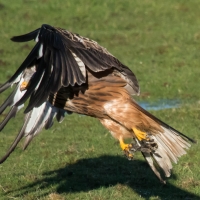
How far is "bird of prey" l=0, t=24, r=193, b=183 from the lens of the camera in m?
6.11

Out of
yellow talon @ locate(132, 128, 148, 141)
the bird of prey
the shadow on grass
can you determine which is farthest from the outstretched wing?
the shadow on grass

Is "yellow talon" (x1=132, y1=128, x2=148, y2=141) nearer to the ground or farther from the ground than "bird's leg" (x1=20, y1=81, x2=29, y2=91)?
nearer to the ground

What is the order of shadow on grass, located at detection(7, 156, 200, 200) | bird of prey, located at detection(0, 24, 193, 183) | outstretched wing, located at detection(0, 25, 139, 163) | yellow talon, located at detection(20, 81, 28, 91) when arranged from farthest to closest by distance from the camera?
shadow on grass, located at detection(7, 156, 200, 200), yellow talon, located at detection(20, 81, 28, 91), bird of prey, located at detection(0, 24, 193, 183), outstretched wing, located at detection(0, 25, 139, 163)

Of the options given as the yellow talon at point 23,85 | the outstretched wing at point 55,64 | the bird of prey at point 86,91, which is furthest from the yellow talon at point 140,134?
the yellow talon at point 23,85

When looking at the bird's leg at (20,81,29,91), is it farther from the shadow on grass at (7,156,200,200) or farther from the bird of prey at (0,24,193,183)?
the shadow on grass at (7,156,200,200)

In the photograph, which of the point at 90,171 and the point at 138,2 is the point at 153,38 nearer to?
the point at 138,2

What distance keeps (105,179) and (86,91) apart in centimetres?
179

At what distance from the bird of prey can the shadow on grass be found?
0.67 meters

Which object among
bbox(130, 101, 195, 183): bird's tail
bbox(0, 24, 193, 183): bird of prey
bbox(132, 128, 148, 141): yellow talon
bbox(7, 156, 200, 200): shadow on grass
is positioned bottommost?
bbox(7, 156, 200, 200): shadow on grass

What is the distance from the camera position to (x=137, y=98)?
13430 millimetres

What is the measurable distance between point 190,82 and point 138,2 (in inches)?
272

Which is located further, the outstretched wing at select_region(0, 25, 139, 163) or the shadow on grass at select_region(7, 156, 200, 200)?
the shadow on grass at select_region(7, 156, 200, 200)

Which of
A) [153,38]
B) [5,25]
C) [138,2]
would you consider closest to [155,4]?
[138,2]

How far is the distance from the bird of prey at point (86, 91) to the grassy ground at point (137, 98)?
0.80 m
